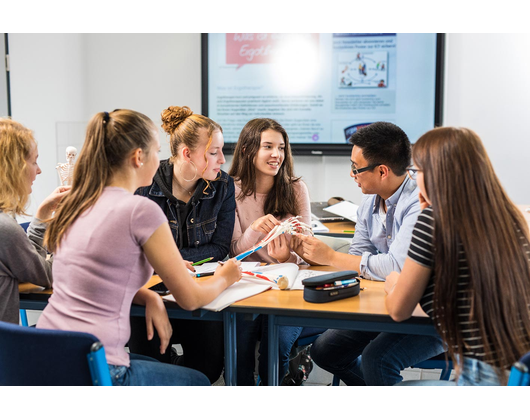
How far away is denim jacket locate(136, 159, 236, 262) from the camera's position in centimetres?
239

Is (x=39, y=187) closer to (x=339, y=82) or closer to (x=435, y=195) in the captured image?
(x=339, y=82)

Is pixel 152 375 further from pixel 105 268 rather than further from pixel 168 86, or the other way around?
pixel 168 86

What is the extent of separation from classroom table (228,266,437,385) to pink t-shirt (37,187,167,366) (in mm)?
396

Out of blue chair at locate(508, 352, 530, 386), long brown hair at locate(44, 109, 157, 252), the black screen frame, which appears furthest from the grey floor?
the black screen frame

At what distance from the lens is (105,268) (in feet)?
4.77

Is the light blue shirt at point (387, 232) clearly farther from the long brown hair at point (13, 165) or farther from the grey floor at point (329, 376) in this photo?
the long brown hair at point (13, 165)

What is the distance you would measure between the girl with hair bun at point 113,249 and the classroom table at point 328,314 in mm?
224

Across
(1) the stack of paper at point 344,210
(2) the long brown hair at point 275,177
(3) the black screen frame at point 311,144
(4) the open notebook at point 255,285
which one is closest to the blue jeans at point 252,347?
(4) the open notebook at point 255,285

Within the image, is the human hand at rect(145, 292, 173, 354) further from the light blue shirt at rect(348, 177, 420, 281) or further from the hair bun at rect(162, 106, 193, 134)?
the hair bun at rect(162, 106, 193, 134)

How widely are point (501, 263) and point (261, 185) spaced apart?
1.54 m

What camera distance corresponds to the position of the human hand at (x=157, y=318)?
170cm

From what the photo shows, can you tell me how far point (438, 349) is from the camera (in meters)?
1.94

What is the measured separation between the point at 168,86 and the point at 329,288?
3901mm
